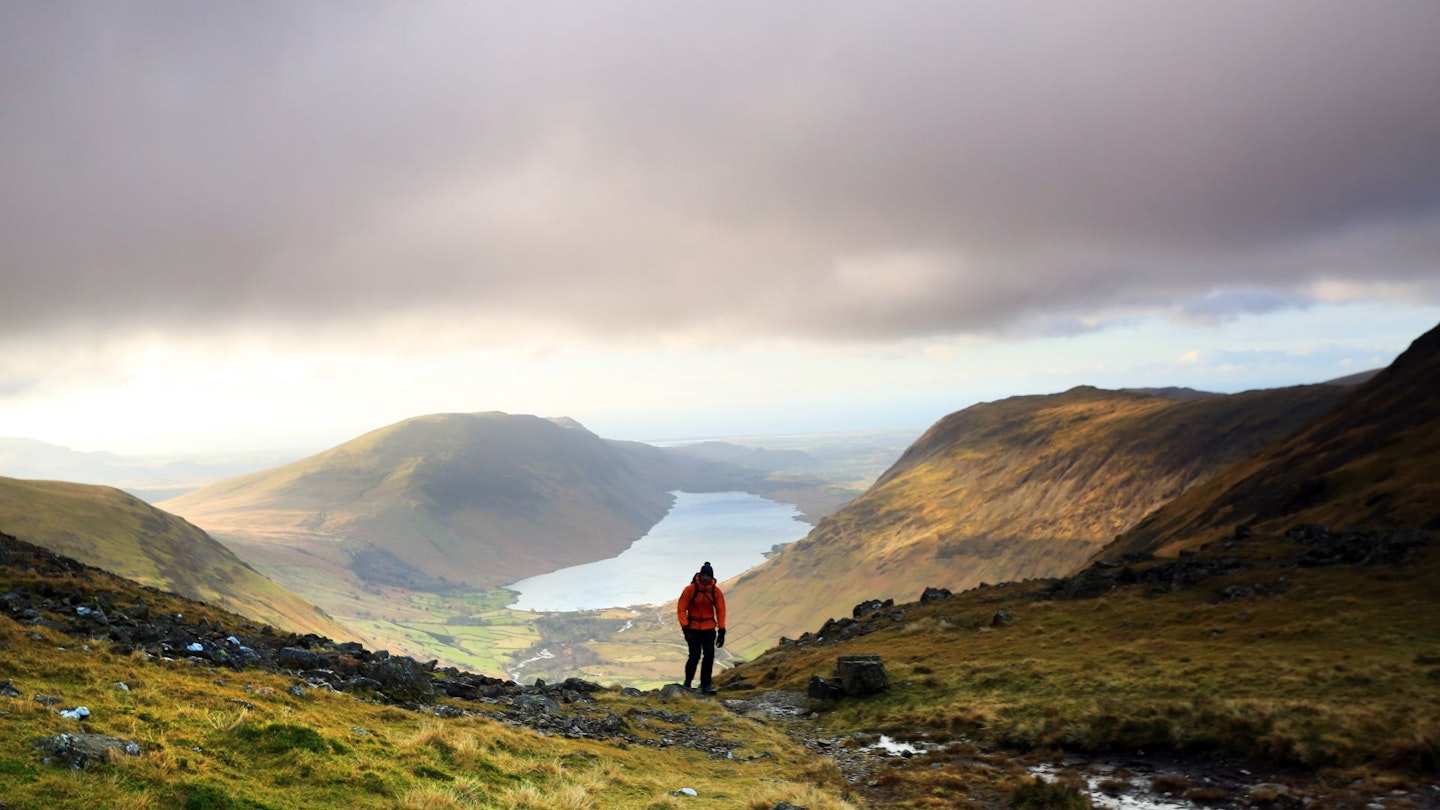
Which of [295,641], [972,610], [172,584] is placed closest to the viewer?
[295,641]

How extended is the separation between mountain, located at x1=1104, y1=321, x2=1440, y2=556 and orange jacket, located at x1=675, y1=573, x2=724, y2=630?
43491 mm

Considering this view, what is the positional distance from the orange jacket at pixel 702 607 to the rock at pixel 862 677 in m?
6.22

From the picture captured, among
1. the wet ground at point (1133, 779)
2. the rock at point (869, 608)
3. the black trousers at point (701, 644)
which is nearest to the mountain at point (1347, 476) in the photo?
the rock at point (869, 608)

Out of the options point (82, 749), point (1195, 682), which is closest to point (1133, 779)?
point (1195, 682)

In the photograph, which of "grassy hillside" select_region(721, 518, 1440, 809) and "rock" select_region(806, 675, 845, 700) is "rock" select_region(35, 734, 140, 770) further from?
"rock" select_region(806, 675, 845, 700)

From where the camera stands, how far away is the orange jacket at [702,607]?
3206 centimetres

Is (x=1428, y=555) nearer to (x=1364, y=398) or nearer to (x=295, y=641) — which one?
(x=295, y=641)

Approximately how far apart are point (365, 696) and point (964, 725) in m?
19.6

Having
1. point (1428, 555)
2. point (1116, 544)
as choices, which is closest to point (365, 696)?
point (1428, 555)

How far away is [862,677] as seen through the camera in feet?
107

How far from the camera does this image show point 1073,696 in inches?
1046

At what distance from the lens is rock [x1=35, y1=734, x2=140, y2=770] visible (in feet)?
34.7

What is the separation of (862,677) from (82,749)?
1091 inches

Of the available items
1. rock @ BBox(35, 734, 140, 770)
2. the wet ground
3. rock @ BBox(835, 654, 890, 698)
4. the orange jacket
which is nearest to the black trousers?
the orange jacket
